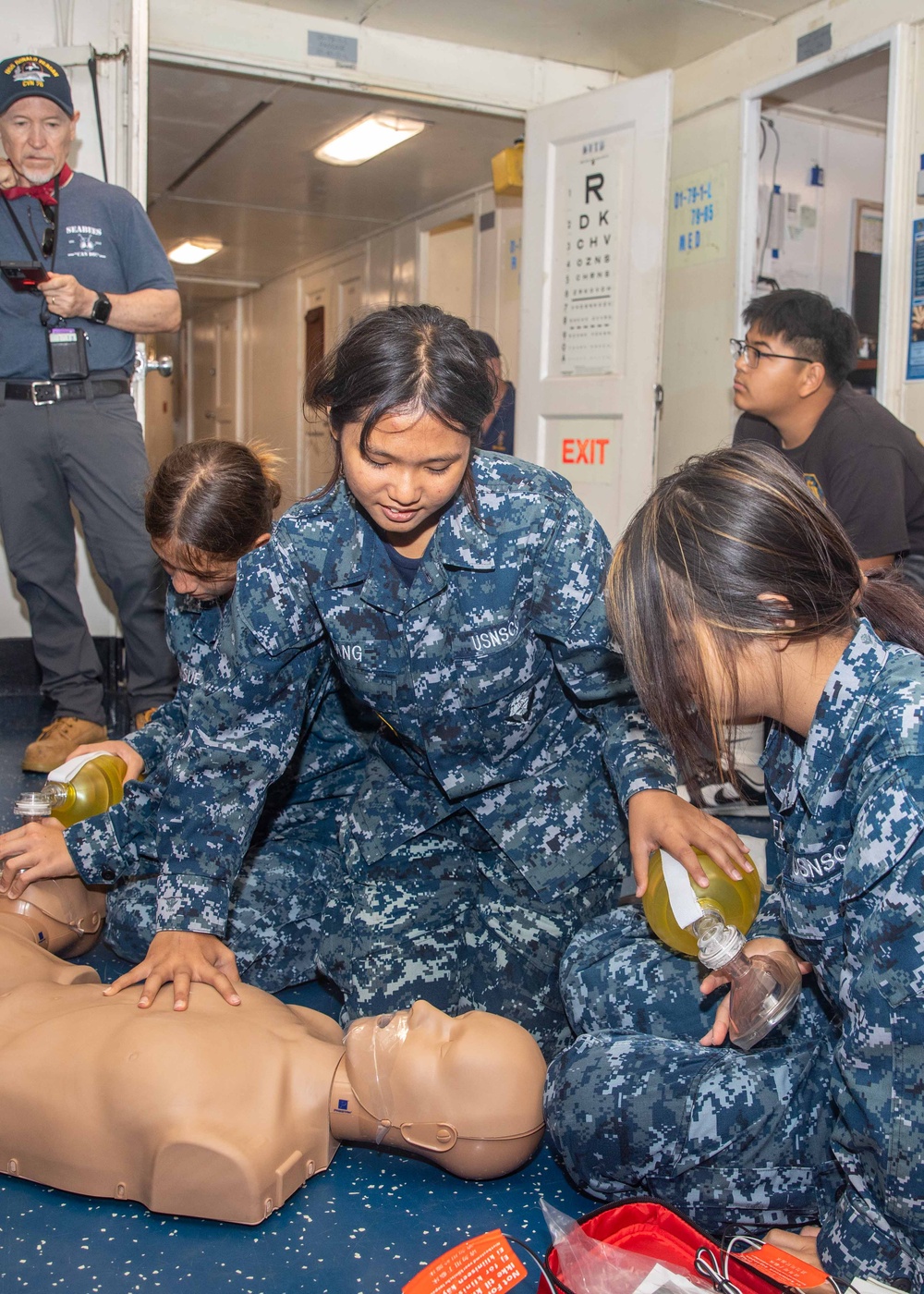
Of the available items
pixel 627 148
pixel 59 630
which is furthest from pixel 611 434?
pixel 59 630

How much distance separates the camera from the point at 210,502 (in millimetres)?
1727

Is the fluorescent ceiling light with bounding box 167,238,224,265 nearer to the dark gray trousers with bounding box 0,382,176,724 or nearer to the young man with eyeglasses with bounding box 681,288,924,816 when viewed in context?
the dark gray trousers with bounding box 0,382,176,724

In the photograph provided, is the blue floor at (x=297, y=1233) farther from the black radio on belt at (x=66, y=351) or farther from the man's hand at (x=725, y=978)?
the black radio on belt at (x=66, y=351)

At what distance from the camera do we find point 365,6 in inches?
147

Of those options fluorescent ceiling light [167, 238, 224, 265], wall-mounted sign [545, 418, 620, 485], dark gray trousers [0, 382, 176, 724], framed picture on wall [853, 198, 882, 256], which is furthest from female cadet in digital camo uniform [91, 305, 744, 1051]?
fluorescent ceiling light [167, 238, 224, 265]

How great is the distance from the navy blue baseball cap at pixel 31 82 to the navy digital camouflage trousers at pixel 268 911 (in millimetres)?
2081

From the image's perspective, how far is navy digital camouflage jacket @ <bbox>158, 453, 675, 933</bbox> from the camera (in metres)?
1.39

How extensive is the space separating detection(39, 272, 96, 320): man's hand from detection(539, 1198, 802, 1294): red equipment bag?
2560 mm

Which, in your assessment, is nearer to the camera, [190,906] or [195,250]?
[190,906]

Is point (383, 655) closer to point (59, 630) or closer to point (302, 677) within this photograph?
point (302, 677)

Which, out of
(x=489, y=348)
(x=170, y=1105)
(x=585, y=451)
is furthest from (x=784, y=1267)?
(x=585, y=451)

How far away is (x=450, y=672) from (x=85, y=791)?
31.3 inches

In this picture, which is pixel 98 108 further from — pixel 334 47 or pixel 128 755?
pixel 128 755

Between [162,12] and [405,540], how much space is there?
9.98 ft
